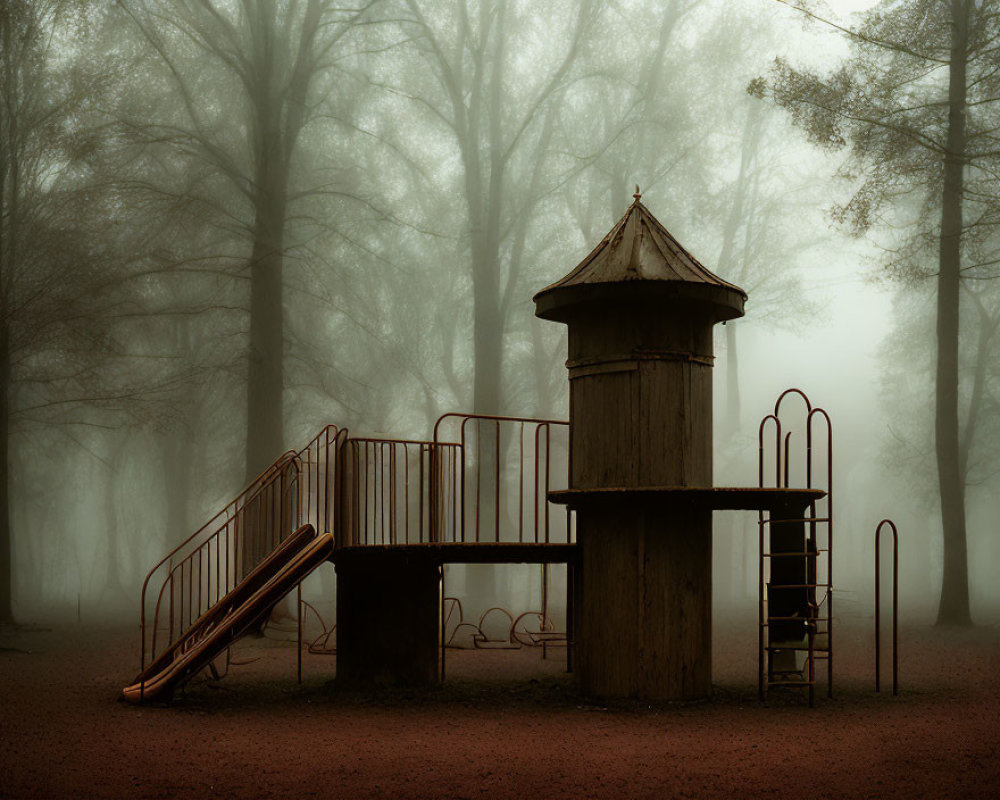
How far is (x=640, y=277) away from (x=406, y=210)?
826 inches

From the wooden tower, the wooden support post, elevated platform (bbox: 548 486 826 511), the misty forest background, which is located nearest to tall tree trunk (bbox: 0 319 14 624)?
the misty forest background

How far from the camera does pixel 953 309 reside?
22406mm

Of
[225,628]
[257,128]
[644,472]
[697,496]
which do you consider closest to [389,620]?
[225,628]

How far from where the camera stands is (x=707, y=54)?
105 ft

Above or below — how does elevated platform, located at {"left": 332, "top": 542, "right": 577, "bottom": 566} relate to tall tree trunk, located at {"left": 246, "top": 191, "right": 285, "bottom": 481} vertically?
below

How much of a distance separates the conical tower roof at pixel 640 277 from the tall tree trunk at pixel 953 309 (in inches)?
432

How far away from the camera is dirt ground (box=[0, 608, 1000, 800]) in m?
8.60

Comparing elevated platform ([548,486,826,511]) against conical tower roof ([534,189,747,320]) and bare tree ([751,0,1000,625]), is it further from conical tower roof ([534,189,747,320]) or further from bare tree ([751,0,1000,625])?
bare tree ([751,0,1000,625])

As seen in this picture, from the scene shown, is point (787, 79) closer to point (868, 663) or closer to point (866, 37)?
point (866, 37)

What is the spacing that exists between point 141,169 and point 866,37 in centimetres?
1526

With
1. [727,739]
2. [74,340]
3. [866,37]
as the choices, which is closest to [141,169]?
[74,340]

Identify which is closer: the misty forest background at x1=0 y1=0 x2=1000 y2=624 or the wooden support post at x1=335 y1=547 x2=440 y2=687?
the wooden support post at x1=335 y1=547 x2=440 y2=687

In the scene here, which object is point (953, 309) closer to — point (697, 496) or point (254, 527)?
point (697, 496)

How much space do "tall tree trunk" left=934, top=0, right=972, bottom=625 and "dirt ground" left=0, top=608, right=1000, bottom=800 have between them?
7.28 meters
